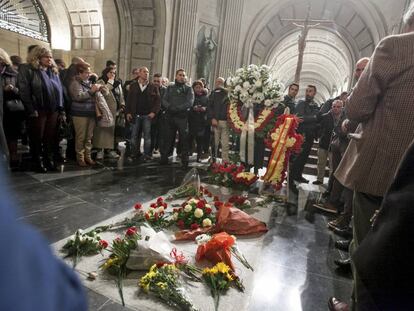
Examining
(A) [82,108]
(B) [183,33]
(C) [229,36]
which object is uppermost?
(C) [229,36]

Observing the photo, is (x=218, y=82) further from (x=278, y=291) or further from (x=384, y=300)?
(x=384, y=300)

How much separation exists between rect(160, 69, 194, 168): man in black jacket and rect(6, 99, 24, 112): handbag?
2495 mm

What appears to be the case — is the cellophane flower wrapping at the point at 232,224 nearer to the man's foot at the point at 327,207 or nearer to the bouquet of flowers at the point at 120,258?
the bouquet of flowers at the point at 120,258

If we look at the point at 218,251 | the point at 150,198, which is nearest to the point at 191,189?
the point at 150,198

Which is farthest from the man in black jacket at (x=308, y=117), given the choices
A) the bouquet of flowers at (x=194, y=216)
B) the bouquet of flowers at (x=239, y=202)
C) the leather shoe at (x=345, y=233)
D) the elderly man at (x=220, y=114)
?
the bouquet of flowers at (x=194, y=216)

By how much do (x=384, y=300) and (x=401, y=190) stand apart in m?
0.32

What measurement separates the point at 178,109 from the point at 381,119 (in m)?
4.77

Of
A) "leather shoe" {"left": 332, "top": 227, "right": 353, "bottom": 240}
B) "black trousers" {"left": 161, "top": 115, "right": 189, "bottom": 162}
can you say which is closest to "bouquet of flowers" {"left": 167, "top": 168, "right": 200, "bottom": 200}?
"leather shoe" {"left": 332, "top": 227, "right": 353, "bottom": 240}

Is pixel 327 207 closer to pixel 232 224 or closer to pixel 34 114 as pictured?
pixel 232 224

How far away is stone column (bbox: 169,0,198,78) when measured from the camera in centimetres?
1141

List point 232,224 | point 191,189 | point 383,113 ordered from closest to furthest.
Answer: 1. point 383,113
2. point 232,224
3. point 191,189

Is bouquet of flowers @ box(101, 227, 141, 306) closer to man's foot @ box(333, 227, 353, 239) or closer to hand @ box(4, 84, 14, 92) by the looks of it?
man's foot @ box(333, 227, 353, 239)

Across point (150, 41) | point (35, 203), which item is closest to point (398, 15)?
point (150, 41)

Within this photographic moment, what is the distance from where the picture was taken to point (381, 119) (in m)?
1.85
